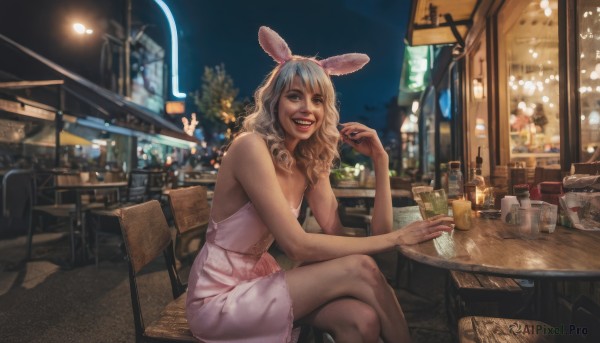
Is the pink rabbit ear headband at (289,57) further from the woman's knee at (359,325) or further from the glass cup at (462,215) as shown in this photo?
the woman's knee at (359,325)

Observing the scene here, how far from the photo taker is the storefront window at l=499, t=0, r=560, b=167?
5.50 meters

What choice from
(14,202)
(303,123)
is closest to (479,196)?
(303,123)

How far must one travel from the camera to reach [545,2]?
4320 mm

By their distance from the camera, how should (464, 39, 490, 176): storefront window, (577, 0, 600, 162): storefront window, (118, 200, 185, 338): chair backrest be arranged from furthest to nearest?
(464, 39, 490, 176): storefront window → (577, 0, 600, 162): storefront window → (118, 200, 185, 338): chair backrest

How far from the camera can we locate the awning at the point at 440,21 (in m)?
5.94

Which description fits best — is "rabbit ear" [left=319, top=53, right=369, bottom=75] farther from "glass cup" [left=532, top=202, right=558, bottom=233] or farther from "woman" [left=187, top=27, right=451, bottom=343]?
"glass cup" [left=532, top=202, right=558, bottom=233]

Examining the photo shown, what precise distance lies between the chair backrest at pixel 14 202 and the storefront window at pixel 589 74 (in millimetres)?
7062

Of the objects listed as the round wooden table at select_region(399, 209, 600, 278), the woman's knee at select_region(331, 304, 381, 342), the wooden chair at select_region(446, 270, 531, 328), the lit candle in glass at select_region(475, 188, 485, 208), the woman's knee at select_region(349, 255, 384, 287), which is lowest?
the wooden chair at select_region(446, 270, 531, 328)

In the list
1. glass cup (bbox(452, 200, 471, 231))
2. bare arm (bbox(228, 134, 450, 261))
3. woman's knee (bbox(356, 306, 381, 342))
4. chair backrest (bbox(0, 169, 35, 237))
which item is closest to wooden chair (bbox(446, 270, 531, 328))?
glass cup (bbox(452, 200, 471, 231))

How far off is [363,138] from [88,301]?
9.61 feet

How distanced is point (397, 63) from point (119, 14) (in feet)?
107

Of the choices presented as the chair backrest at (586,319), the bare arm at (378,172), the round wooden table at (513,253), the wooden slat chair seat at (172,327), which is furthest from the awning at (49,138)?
the chair backrest at (586,319)

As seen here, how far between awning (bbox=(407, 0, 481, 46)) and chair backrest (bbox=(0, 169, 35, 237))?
6829 mm

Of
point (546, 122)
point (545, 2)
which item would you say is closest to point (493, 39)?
point (545, 2)
